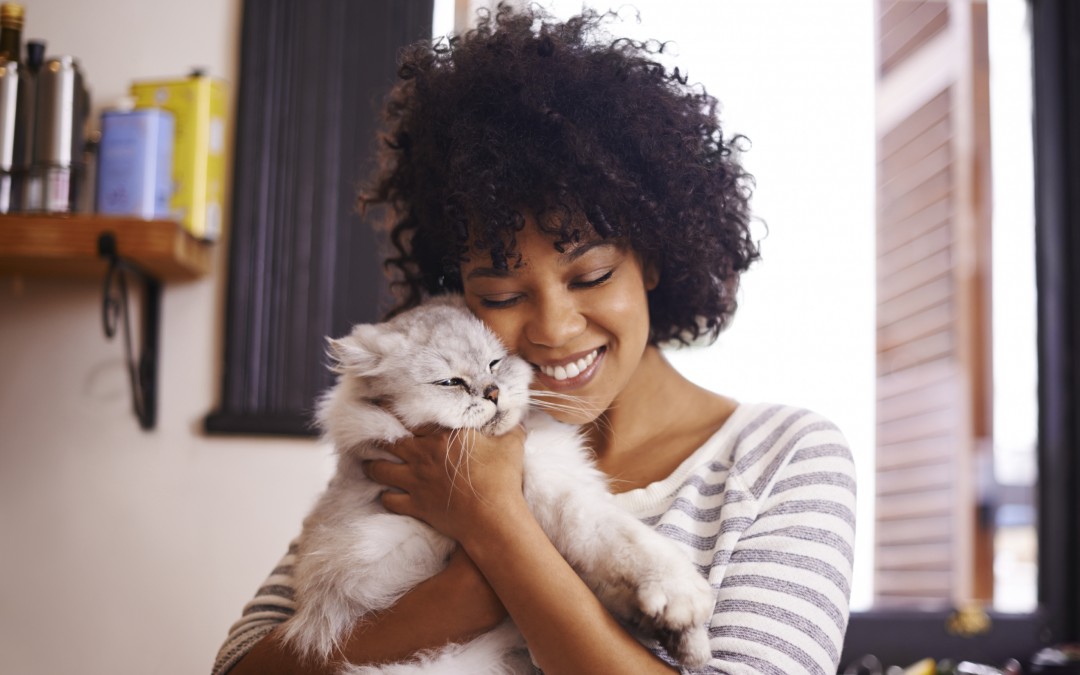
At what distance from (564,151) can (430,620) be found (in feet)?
2.24

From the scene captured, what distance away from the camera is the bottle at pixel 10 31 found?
6.45ft

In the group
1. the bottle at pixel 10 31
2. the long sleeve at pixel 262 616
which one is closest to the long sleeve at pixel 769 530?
the long sleeve at pixel 262 616

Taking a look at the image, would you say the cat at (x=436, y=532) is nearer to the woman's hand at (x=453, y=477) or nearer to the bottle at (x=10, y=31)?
the woman's hand at (x=453, y=477)

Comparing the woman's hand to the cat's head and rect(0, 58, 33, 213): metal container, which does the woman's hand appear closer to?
the cat's head

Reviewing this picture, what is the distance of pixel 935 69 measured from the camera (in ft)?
10.8

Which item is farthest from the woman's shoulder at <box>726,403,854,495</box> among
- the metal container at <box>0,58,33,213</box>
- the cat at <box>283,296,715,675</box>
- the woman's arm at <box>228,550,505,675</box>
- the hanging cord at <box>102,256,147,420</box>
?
the metal container at <box>0,58,33,213</box>

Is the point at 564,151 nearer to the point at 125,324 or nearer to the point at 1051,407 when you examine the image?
the point at 125,324

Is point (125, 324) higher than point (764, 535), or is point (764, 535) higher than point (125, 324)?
point (125, 324)

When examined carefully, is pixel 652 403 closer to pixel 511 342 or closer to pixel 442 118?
pixel 511 342

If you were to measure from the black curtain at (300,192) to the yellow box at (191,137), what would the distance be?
0.35ft

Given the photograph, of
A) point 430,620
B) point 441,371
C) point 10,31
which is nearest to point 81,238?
point 10,31

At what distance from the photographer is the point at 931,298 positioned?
331 cm

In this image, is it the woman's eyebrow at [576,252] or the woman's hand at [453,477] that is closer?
the woman's hand at [453,477]

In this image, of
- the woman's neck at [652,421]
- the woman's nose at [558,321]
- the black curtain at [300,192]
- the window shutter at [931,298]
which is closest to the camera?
the woman's nose at [558,321]
